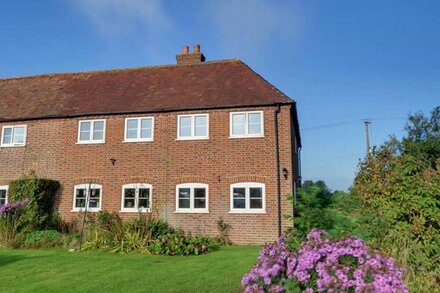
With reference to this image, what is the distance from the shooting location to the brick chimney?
20297mm

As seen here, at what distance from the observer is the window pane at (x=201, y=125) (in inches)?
634

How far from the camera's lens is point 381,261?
4.30 meters

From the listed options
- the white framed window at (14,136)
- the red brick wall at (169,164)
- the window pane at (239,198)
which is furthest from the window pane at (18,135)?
the window pane at (239,198)

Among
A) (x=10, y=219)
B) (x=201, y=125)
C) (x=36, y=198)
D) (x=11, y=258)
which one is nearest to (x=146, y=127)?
(x=201, y=125)

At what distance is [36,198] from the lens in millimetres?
15852

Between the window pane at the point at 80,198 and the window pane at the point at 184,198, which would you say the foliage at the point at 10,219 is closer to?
the window pane at the point at 80,198

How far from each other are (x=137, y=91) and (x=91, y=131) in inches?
121

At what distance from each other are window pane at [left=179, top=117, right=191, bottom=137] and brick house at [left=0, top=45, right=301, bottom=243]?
1.9 inches

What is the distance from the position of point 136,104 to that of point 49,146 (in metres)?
4.67

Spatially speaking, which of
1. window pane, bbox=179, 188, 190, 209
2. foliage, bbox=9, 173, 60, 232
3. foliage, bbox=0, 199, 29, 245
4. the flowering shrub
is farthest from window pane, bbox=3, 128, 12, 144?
the flowering shrub

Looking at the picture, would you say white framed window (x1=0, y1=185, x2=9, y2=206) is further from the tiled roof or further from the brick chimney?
the brick chimney

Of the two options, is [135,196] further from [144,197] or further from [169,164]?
[169,164]

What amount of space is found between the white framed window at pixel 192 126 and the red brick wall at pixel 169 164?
194 millimetres

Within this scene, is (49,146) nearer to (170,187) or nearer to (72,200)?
(72,200)
